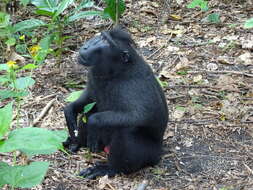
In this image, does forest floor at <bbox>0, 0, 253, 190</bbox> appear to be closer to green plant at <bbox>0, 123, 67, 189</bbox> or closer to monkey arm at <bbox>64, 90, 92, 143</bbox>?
monkey arm at <bbox>64, 90, 92, 143</bbox>

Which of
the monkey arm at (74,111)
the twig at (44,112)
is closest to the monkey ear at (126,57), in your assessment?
the monkey arm at (74,111)

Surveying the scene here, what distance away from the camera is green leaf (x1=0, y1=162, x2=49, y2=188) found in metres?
3.07

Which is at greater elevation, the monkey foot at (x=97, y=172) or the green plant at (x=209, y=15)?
the green plant at (x=209, y=15)

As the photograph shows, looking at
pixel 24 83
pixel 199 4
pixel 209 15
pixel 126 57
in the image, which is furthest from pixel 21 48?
pixel 209 15

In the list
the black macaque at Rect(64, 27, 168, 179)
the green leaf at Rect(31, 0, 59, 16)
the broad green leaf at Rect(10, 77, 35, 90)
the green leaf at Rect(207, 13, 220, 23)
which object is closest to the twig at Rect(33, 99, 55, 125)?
the black macaque at Rect(64, 27, 168, 179)

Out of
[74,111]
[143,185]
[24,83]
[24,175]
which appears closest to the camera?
[24,175]

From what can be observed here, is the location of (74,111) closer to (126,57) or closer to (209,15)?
(126,57)

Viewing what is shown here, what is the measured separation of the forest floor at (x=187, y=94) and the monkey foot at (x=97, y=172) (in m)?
0.07

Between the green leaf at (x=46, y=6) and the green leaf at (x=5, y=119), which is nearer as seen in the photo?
the green leaf at (x=5, y=119)

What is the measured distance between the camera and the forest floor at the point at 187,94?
15.5ft

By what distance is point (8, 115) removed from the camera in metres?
2.98

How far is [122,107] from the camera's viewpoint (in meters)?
4.69

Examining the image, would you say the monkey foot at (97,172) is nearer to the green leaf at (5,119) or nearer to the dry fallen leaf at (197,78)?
the green leaf at (5,119)

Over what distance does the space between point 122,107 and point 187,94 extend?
67.2 inches
